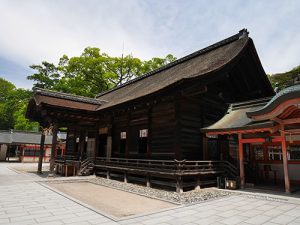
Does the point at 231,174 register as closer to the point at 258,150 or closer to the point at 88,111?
the point at 258,150

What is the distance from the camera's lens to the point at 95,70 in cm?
3456

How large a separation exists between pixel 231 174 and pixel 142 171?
451 centimetres

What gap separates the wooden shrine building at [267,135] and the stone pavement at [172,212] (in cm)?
258

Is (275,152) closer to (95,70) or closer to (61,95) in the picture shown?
(61,95)

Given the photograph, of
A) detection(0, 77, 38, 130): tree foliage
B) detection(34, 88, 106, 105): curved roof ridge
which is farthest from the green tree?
detection(34, 88, 106, 105): curved roof ridge

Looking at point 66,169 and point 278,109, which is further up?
point 278,109

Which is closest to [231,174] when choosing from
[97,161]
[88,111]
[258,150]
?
[258,150]

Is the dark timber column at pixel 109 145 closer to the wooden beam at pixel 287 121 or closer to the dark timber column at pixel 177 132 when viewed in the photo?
the dark timber column at pixel 177 132

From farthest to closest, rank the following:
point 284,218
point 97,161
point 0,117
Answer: point 0,117, point 97,161, point 284,218

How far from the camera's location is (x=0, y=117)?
49.9m

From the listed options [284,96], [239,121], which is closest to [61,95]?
[239,121]

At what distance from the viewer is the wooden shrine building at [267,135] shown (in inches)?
346

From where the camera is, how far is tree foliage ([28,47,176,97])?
34.2 m

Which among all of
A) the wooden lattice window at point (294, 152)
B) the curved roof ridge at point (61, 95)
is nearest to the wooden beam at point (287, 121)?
the wooden lattice window at point (294, 152)
